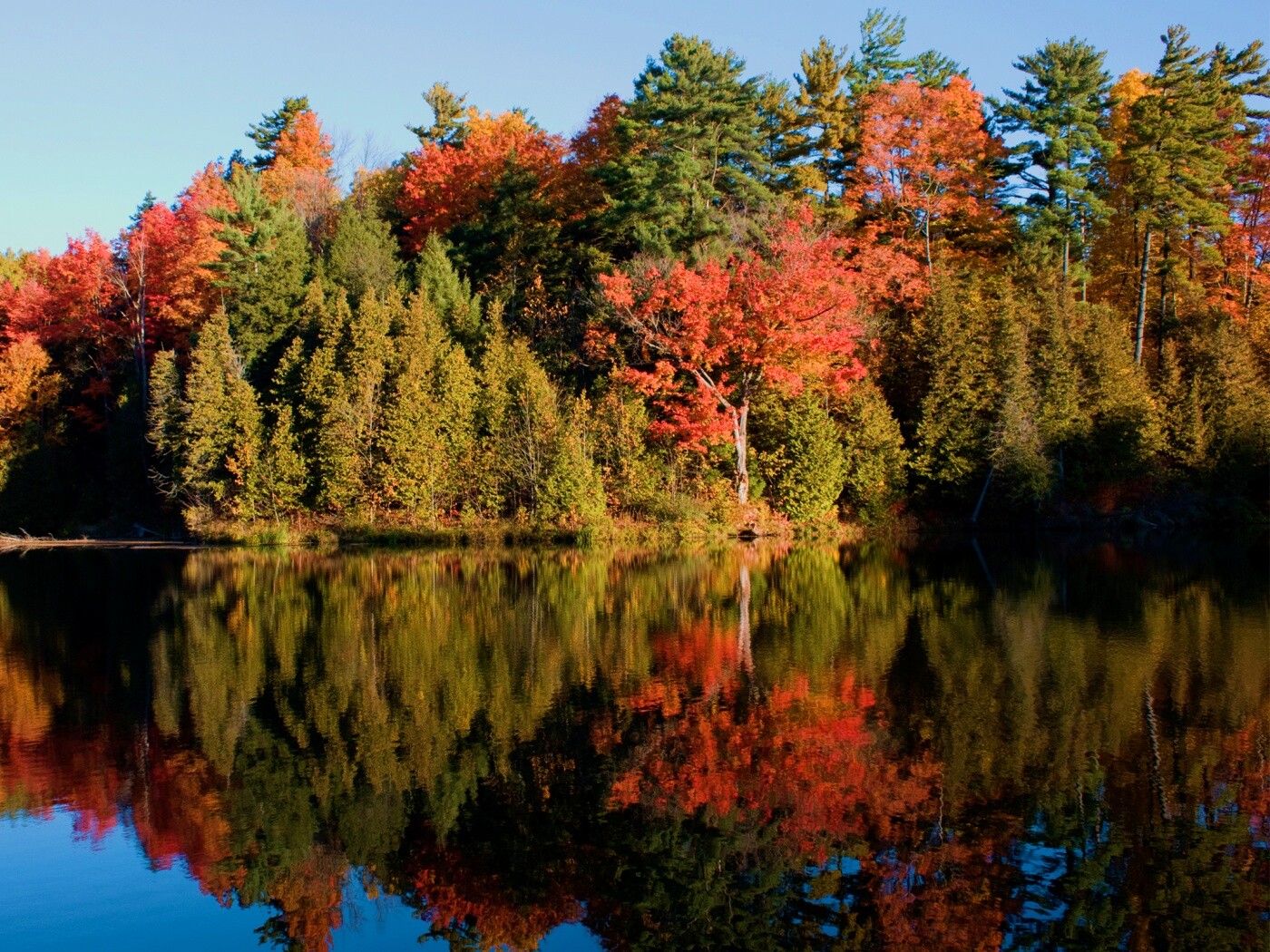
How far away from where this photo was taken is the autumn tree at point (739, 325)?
35781 millimetres

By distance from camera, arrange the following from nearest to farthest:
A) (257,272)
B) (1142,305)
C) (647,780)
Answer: (647,780)
(257,272)
(1142,305)

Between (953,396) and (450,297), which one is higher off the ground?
(450,297)

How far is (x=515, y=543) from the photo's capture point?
37.8 m

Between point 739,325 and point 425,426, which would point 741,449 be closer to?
point 739,325

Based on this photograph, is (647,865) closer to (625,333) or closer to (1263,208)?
(625,333)

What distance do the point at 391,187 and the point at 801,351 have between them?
28.1 metres

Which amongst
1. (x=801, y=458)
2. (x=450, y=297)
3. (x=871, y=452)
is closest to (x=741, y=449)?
(x=801, y=458)

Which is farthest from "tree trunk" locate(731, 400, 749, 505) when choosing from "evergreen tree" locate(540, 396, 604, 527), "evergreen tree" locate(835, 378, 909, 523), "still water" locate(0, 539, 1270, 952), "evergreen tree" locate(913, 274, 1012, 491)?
"still water" locate(0, 539, 1270, 952)

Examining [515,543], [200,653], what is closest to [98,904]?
[200,653]

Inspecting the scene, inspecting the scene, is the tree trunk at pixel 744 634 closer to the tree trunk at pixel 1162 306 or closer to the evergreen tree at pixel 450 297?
the evergreen tree at pixel 450 297

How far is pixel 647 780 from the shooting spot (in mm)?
10523

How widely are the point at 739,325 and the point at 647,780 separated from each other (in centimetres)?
2718

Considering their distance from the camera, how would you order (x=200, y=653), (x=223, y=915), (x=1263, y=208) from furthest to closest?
1. (x=1263, y=208)
2. (x=200, y=653)
3. (x=223, y=915)

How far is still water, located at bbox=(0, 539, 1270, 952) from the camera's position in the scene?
310 inches
